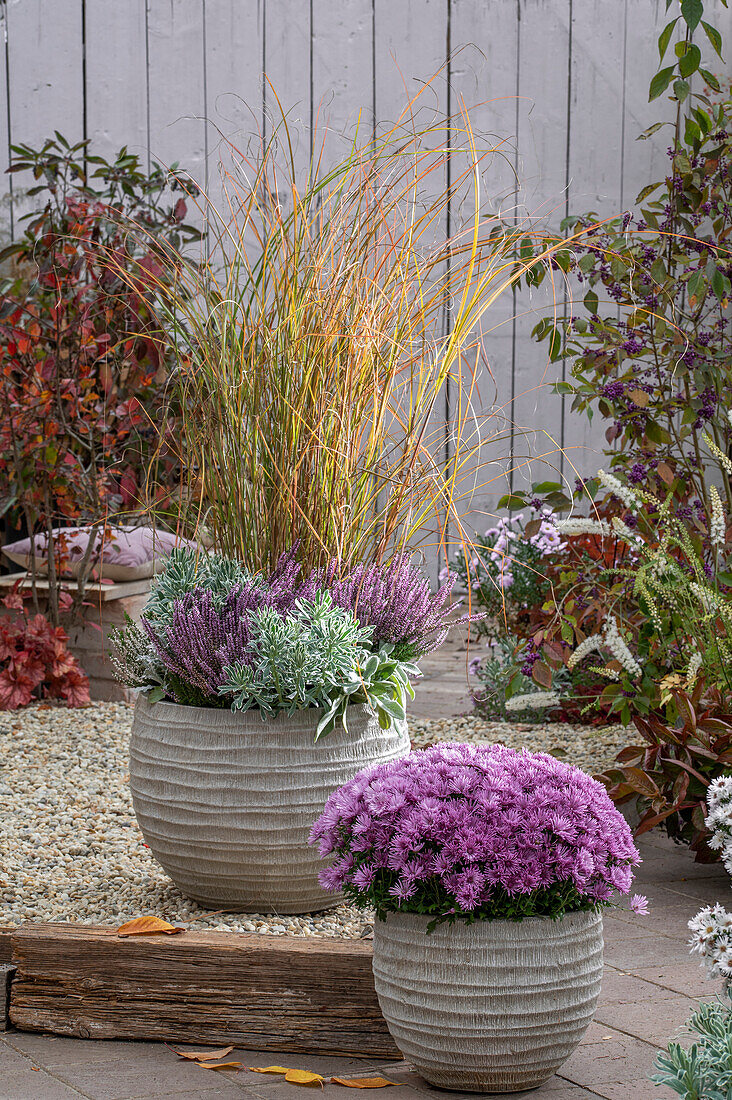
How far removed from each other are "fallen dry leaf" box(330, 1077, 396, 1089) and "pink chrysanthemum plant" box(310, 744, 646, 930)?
9.9 inches

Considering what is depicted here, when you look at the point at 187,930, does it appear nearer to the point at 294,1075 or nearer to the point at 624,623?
the point at 294,1075

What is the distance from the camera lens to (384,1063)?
1.89 m

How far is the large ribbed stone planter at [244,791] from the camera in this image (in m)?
2.13

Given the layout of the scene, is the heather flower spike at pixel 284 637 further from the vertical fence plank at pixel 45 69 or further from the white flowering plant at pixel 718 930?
A: the vertical fence plank at pixel 45 69

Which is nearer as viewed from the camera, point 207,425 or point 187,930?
point 187,930

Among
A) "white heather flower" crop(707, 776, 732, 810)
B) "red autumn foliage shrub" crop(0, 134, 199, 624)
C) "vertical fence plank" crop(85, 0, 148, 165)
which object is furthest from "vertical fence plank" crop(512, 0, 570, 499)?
"white heather flower" crop(707, 776, 732, 810)

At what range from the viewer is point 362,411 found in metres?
2.29

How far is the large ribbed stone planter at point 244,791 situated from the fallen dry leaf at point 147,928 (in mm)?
181

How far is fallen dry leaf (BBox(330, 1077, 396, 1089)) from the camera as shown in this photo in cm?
178

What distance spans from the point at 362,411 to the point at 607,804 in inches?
34.8

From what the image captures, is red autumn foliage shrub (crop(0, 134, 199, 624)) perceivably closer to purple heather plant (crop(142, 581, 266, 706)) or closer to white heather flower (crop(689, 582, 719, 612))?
purple heather plant (crop(142, 581, 266, 706))

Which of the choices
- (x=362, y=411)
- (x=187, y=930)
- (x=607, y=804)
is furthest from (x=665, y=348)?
(x=187, y=930)

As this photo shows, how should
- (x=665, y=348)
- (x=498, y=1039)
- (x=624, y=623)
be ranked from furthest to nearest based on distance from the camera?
(x=665, y=348) → (x=624, y=623) → (x=498, y=1039)

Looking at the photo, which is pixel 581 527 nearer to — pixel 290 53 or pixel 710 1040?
pixel 710 1040
